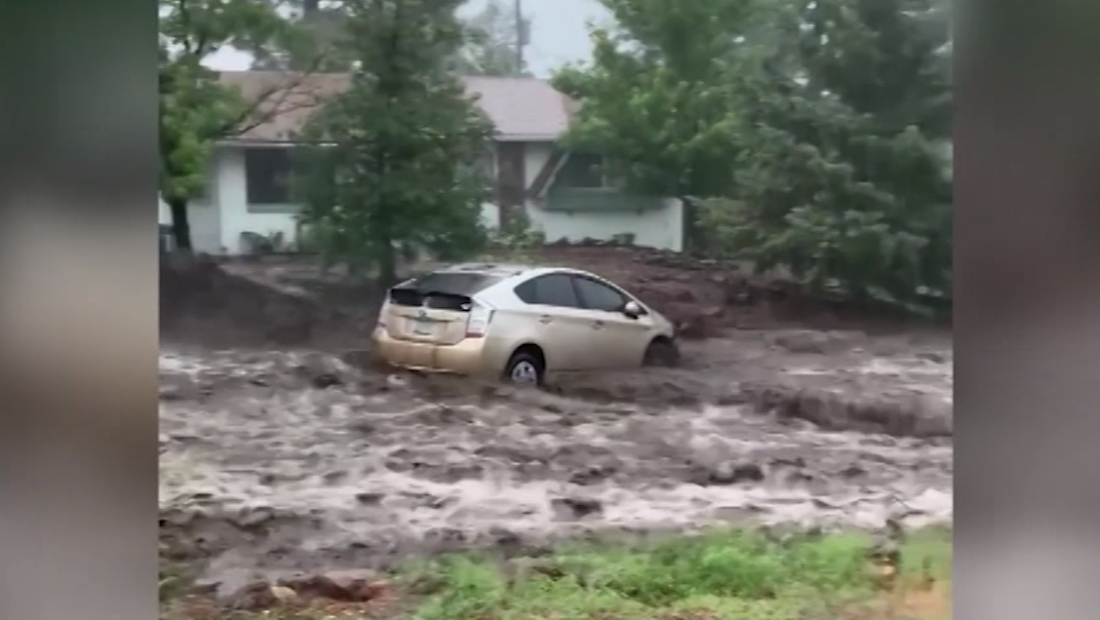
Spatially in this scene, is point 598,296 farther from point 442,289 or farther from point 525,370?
point 442,289

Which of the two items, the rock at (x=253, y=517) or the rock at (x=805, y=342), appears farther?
the rock at (x=805, y=342)

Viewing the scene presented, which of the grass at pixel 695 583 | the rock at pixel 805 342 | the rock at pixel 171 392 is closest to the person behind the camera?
the rock at pixel 171 392

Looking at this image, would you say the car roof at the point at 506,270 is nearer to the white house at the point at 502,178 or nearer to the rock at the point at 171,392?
the white house at the point at 502,178

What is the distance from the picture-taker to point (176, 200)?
7.89ft

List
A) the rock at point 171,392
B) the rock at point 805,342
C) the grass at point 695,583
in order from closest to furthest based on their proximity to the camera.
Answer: the rock at point 171,392
the grass at point 695,583
the rock at point 805,342

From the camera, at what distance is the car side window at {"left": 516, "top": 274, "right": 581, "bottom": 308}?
256 cm

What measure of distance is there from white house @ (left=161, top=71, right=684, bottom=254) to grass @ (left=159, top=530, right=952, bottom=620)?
2.46 feet

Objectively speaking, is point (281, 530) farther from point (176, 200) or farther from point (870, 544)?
point (870, 544)

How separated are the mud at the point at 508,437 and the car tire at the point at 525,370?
0.03 metres

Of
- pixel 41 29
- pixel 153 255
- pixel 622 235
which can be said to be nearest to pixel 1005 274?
pixel 622 235

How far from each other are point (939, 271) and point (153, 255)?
181 centimetres

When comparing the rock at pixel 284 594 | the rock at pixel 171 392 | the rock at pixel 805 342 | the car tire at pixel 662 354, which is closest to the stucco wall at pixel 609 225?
the car tire at pixel 662 354

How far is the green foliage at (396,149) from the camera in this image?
2.51 meters

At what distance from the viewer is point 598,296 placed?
2.57m
